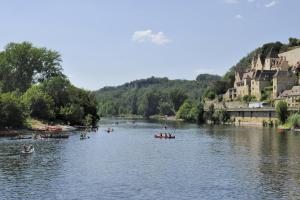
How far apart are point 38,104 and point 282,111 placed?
6017 centimetres

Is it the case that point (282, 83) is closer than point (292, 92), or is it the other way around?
point (292, 92)

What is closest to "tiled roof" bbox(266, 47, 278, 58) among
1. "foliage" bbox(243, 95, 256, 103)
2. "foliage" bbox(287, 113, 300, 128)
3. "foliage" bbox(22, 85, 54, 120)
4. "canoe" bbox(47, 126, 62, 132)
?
"foliage" bbox(243, 95, 256, 103)

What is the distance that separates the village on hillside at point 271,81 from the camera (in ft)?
503

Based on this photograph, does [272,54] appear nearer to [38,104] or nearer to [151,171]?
[38,104]

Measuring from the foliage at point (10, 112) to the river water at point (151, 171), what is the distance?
26.6 m

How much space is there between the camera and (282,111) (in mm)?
130875

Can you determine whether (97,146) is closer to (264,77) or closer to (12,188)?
(12,188)

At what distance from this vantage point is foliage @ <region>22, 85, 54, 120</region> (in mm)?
127062

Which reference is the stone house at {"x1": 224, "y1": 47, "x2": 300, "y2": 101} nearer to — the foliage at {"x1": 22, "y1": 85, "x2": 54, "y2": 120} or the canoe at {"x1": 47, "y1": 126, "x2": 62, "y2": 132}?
the foliage at {"x1": 22, "y1": 85, "x2": 54, "y2": 120}

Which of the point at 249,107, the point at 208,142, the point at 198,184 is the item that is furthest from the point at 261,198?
the point at 249,107

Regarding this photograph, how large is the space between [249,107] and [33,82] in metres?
64.6

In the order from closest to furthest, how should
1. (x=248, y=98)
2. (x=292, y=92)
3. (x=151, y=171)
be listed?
1. (x=151, y=171)
2. (x=292, y=92)
3. (x=248, y=98)

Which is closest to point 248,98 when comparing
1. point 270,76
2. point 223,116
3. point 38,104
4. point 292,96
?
point 270,76

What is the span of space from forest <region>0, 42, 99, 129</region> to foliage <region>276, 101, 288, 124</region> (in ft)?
169
